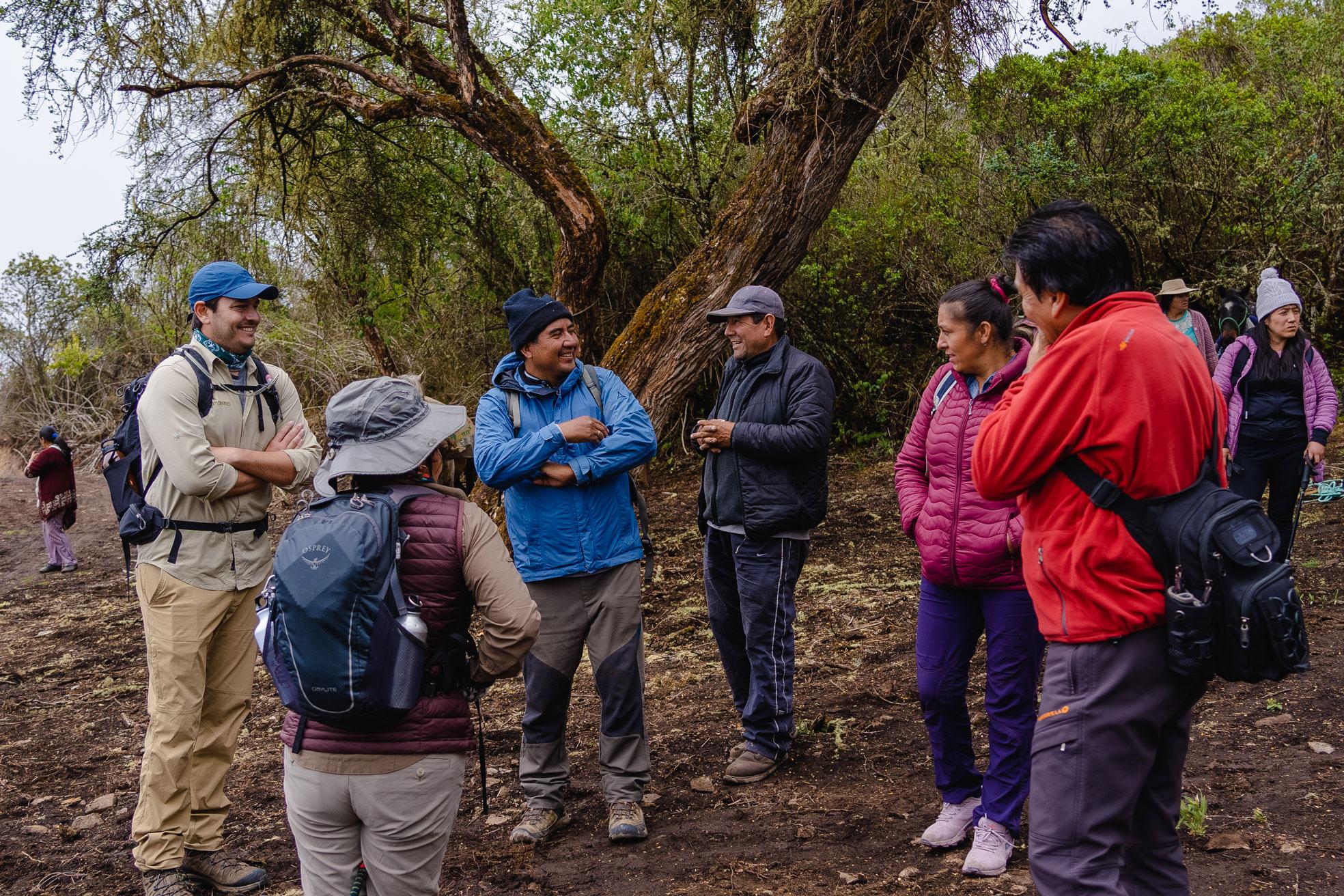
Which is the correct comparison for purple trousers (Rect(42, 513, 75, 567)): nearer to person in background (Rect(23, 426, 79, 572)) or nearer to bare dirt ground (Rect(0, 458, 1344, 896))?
person in background (Rect(23, 426, 79, 572))

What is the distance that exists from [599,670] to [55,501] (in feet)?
36.9

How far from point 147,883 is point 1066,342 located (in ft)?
12.6

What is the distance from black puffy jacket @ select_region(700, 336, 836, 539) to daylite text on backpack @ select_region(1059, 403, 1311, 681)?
2313mm

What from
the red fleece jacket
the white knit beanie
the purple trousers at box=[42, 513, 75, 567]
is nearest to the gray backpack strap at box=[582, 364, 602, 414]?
the red fleece jacket

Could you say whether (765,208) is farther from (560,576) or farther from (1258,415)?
(560,576)

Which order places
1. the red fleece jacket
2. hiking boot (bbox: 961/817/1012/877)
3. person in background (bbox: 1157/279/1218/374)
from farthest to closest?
person in background (bbox: 1157/279/1218/374), hiking boot (bbox: 961/817/1012/877), the red fleece jacket

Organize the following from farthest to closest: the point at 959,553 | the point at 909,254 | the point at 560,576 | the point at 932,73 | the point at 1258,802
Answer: the point at 909,254 → the point at 932,73 → the point at 560,576 → the point at 1258,802 → the point at 959,553

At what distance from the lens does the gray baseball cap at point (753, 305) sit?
187 inches

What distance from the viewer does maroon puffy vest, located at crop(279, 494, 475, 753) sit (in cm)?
268

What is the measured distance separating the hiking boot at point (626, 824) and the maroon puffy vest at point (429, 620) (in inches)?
62.6

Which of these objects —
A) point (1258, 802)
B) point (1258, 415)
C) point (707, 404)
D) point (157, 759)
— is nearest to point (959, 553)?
point (1258, 802)

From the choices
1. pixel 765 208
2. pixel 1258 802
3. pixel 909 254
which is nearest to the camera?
pixel 1258 802

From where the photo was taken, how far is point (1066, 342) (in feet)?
8.04

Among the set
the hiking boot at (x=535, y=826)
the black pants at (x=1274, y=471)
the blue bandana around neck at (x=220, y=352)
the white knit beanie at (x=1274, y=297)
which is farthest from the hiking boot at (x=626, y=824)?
the white knit beanie at (x=1274, y=297)
